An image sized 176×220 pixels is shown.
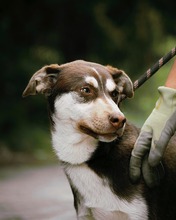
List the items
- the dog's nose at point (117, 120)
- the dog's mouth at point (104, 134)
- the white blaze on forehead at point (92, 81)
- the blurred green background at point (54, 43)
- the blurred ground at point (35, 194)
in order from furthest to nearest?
1. the blurred green background at point (54, 43)
2. the blurred ground at point (35, 194)
3. the white blaze on forehead at point (92, 81)
4. the dog's mouth at point (104, 134)
5. the dog's nose at point (117, 120)

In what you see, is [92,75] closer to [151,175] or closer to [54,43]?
[151,175]

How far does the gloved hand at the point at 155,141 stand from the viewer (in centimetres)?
413

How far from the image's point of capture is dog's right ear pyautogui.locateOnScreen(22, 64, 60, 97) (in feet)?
14.9

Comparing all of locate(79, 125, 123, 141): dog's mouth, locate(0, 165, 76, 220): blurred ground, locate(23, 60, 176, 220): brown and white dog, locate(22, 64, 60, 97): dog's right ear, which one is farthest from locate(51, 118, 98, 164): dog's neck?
locate(0, 165, 76, 220): blurred ground

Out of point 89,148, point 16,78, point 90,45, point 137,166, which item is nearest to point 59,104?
point 89,148

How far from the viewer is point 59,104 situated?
175 inches

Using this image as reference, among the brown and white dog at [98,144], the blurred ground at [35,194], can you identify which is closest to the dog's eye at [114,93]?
the brown and white dog at [98,144]

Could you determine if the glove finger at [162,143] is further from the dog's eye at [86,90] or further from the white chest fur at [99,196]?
the dog's eye at [86,90]

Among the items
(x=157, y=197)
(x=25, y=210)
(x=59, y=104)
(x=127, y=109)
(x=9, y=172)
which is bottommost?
(x=127, y=109)

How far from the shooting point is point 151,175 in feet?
13.6

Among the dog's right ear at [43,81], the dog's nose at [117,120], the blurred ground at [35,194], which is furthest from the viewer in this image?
the blurred ground at [35,194]

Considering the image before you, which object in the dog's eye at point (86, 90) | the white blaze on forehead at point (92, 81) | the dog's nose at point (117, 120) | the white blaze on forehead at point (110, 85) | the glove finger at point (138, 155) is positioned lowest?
the glove finger at point (138, 155)

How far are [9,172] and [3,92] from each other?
2794 millimetres

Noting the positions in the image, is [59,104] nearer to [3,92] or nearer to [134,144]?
[134,144]
